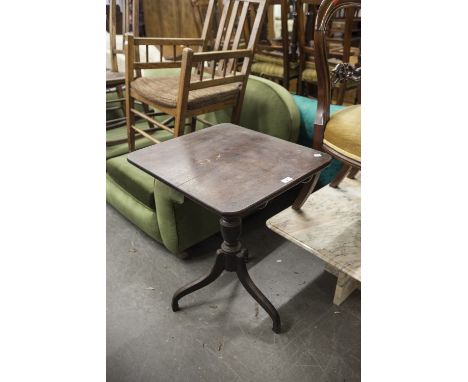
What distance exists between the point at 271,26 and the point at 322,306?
11.8 feet

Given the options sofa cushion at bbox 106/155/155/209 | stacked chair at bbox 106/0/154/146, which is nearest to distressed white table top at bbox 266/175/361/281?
sofa cushion at bbox 106/155/155/209

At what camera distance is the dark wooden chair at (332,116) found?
3.28ft

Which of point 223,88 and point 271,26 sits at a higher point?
point 271,26

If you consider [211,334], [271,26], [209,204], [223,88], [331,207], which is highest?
[271,26]

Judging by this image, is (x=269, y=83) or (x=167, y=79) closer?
(x=269, y=83)

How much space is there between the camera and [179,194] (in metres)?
1.36

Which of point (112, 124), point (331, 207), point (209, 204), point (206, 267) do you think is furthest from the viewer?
point (112, 124)

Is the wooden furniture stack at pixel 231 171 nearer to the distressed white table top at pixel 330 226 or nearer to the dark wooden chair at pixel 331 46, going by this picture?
the distressed white table top at pixel 330 226

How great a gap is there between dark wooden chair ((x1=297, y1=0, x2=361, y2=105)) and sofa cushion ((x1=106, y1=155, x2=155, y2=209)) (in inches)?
55.6

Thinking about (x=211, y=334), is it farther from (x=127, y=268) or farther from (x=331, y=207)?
(x=331, y=207)

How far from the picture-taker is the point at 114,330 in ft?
4.04

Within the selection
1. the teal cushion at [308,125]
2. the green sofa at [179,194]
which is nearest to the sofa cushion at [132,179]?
the green sofa at [179,194]
